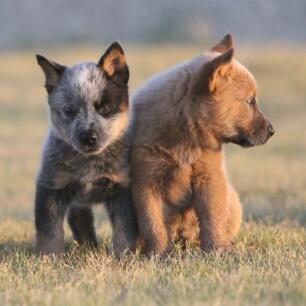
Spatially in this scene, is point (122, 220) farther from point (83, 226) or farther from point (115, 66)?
point (115, 66)

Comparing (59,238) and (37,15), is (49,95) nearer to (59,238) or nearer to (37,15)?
(59,238)

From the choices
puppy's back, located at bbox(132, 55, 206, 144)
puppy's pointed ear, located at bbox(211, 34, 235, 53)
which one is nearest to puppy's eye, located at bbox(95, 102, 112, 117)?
puppy's back, located at bbox(132, 55, 206, 144)

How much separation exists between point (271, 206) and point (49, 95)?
4.76m

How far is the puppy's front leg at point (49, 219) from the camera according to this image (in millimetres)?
6812

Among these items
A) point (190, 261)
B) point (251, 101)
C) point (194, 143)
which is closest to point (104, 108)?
point (194, 143)

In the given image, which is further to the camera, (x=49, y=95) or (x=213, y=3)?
(x=213, y=3)

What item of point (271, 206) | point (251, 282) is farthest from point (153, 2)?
point (251, 282)

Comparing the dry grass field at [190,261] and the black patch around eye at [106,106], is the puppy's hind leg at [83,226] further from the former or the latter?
the black patch around eye at [106,106]

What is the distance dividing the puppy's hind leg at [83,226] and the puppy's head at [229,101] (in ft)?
5.43

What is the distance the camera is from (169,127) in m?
6.98

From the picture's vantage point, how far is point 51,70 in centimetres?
707

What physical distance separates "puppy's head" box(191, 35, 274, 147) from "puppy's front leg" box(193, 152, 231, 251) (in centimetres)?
32

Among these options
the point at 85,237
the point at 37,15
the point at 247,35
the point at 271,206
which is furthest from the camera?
the point at 37,15

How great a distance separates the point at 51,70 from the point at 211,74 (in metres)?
1.46
